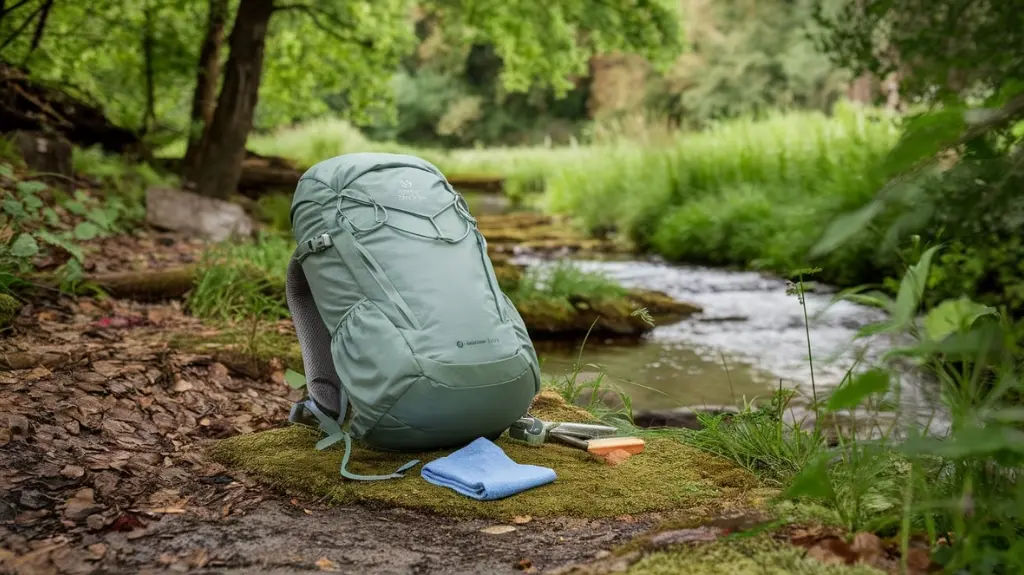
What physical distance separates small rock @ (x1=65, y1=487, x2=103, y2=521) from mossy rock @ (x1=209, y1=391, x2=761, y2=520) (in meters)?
0.47

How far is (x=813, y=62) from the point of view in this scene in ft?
81.4

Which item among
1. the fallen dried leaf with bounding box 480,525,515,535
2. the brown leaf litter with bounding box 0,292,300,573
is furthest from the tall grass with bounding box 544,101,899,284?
the fallen dried leaf with bounding box 480,525,515,535

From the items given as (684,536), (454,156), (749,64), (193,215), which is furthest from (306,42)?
(749,64)

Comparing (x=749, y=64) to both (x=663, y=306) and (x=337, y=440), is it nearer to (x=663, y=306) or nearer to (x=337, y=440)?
(x=663, y=306)

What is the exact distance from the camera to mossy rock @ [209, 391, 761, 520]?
248 cm

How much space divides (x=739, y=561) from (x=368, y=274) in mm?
1333

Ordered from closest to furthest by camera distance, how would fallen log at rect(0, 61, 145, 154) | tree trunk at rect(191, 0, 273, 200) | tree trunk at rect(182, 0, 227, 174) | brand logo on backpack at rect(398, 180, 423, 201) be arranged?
1. brand logo on backpack at rect(398, 180, 423, 201)
2. fallen log at rect(0, 61, 145, 154)
3. tree trunk at rect(191, 0, 273, 200)
4. tree trunk at rect(182, 0, 227, 174)

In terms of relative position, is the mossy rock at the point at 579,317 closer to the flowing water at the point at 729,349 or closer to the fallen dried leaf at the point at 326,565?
the flowing water at the point at 729,349

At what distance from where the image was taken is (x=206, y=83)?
9531mm

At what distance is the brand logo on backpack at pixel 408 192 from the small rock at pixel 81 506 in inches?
47.5

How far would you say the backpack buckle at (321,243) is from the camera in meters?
2.77

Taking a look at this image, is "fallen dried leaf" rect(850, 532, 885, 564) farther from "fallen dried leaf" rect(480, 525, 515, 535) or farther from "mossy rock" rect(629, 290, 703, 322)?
"mossy rock" rect(629, 290, 703, 322)

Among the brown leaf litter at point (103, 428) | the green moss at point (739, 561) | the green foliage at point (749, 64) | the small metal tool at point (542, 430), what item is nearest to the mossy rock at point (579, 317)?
the brown leaf litter at point (103, 428)

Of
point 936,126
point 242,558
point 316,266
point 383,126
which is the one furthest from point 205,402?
point 383,126
